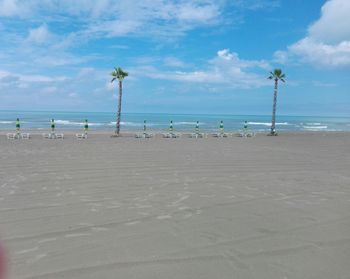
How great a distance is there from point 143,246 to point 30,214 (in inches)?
78.4

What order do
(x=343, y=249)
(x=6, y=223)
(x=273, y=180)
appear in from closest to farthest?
(x=343, y=249)
(x=6, y=223)
(x=273, y=180)

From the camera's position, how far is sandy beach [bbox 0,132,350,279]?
330cm

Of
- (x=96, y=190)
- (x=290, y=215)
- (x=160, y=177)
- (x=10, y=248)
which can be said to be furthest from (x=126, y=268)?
(x=160, y=177)

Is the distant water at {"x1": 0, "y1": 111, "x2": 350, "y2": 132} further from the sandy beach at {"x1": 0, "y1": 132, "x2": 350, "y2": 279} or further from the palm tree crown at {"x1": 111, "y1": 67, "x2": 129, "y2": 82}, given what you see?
the sandy beach at {"x1": 0, "y1": 132, "x2": 350, "y2": 279}

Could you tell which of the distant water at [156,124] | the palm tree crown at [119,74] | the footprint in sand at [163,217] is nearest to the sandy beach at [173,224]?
the footprint in sand at [163,217]

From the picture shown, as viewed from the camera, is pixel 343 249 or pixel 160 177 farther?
pixel 160 177

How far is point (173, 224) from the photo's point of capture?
4.58m

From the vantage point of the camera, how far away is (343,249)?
3770mm

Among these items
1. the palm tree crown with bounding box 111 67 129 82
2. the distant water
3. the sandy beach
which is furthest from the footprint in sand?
the distant water

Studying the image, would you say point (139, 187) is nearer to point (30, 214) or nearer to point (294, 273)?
point (30, 214)

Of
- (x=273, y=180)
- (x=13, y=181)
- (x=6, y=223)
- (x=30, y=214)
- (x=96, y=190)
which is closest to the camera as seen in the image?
(x=6, y=223)

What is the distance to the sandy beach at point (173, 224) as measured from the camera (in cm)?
330

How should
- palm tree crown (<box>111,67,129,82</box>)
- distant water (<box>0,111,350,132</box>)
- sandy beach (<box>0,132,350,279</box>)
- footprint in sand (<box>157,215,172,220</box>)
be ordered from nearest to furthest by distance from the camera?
sandy beach (<box>0,132,350,279</box>), footprint in sand (<box>157,215,172,220</box>), palm tree crown (<box>111,67,129,82</box>), distant water (<box>0,111,350,132</box>)

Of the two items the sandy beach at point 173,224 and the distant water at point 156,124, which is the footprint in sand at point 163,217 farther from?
the distant water at point 156,124
